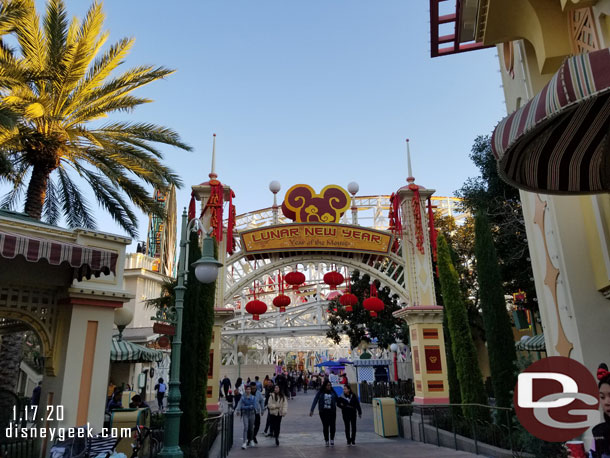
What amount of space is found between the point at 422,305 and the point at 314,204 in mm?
5095

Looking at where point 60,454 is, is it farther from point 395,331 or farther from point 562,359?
point 395,331

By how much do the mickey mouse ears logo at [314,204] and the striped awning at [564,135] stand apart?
37.6 feet

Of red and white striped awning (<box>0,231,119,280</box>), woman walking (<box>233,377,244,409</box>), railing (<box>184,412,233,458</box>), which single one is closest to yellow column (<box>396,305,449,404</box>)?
railing (<box>184,412,233,458</box>)

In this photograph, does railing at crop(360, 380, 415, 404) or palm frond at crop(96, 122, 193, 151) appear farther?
railing at crop(360, 380, 415, 404)

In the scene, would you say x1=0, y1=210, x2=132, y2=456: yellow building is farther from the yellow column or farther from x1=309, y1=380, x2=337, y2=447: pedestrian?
the yellow column

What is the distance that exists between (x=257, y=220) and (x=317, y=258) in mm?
20356

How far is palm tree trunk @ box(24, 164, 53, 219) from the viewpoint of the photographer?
35.1ft

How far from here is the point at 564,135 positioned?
4.58 metres

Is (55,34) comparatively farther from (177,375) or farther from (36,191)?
(177,375)

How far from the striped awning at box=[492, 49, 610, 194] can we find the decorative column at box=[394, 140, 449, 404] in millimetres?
10921

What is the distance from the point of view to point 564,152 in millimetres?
4711

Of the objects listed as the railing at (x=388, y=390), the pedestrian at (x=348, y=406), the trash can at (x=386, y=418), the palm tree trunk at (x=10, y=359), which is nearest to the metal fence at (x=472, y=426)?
the trash can at (x=386, y=418)

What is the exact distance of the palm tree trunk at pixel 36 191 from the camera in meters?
10.7

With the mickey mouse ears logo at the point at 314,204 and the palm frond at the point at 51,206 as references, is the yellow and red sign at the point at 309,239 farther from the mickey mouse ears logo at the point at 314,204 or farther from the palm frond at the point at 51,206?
the palm frond at the point at 51,206
